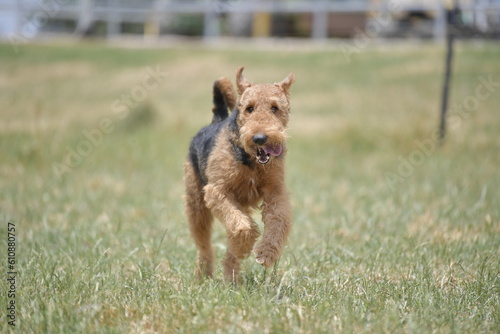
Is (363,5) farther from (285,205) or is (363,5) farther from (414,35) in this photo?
(285,205)

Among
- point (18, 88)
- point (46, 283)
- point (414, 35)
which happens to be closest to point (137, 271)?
point (46, 283)

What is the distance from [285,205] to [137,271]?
1015mm

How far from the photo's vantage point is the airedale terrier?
322 centimetres

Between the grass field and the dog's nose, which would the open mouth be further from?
the grass field

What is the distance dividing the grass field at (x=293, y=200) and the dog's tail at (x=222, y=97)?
980 millimetres

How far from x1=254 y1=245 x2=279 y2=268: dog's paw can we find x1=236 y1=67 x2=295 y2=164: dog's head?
45 centimetres

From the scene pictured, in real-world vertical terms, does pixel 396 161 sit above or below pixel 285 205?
below

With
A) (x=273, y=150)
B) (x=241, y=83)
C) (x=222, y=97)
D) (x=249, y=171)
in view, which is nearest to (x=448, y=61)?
(x=222, y=97)

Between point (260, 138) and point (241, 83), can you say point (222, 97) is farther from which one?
point (260, 138)

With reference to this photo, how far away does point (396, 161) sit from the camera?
9.02m

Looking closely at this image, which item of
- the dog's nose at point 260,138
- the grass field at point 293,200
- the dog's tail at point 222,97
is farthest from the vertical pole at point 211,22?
→ the dog's nose at point 260,138

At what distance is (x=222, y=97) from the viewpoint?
428 centimetres

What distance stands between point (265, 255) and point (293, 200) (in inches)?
144

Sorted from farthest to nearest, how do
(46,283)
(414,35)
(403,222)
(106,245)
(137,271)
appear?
(414,35)
(403,222)
(106,245)
(137,271)
(46,283)
